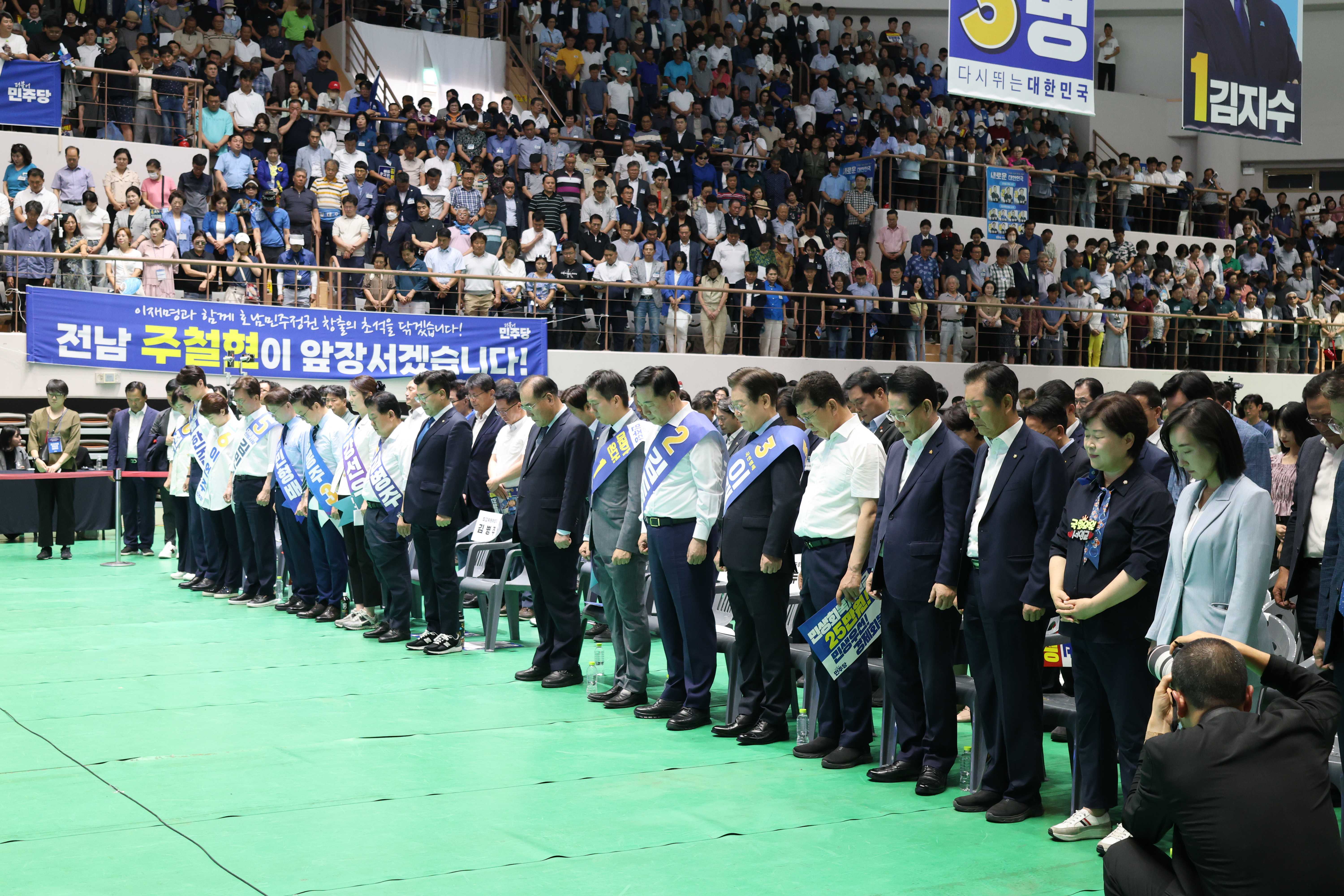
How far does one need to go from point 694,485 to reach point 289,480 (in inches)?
188

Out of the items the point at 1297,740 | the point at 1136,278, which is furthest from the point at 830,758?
the point at 1136,278

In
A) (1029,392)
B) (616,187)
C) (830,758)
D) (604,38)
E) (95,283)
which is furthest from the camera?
(604,38)

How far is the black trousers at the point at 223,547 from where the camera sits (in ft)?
39.0

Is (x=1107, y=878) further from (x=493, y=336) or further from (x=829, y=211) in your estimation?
(x=829, y=211)

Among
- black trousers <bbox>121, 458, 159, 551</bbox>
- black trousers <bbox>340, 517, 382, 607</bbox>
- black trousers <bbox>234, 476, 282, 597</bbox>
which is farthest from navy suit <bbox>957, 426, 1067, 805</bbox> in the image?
black trousers <bbox>121, 458, 159, 551</bbox>

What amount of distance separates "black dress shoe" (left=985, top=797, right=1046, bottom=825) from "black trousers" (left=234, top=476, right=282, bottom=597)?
7.36 m

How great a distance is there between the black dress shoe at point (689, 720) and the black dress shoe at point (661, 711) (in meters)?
0.14

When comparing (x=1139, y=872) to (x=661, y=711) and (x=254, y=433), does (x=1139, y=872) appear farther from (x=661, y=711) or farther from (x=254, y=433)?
(x=254, y=433)

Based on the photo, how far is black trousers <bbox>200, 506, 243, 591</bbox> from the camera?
1188 cm

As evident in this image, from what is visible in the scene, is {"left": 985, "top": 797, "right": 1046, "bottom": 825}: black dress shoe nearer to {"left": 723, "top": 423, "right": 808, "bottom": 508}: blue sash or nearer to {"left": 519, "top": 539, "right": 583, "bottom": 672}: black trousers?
{"left": 723, "top": 423, "right": 808, "bottom": 508}: blue sash

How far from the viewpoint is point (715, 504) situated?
696 centimetres

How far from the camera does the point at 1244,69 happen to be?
12.4m

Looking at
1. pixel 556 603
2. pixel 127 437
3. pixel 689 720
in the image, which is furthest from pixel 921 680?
pixel 127 437

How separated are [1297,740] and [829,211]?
1859 cm
